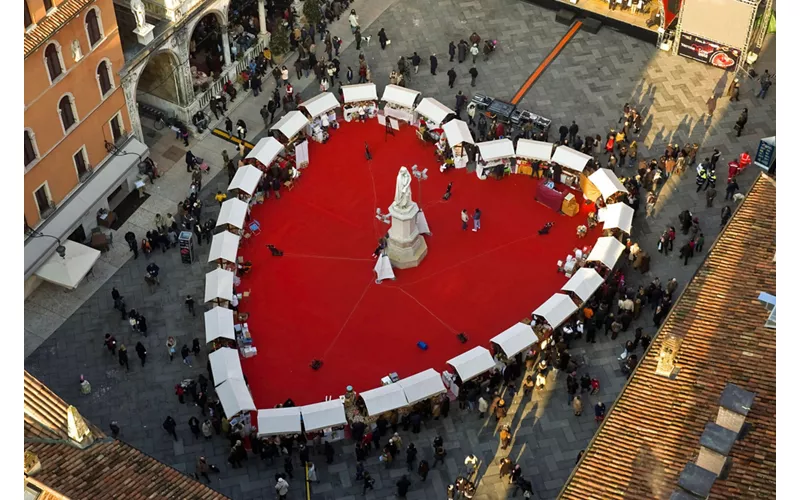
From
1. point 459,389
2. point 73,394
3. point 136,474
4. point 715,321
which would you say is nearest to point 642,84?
point 459,389

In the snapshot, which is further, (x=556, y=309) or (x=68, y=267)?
(x=68, y=267)

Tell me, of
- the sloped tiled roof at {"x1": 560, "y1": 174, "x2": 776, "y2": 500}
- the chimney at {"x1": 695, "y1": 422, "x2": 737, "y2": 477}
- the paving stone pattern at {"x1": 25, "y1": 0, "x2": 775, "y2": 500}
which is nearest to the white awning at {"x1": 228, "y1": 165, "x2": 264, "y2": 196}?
the paving stone pattern at {"x1": 25, "y1": 0, "x2": 775, "y2": 500}

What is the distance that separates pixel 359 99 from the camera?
68125 millimetres

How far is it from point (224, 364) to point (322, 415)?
510 centimetres

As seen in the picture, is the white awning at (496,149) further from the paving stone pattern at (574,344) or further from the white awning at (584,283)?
the white awning at (584,283)

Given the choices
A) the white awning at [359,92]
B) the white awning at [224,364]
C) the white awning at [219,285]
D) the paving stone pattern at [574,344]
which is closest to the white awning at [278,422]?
the paving stone pattern at [574,344]

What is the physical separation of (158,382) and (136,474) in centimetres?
1657

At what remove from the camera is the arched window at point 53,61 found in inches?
2227

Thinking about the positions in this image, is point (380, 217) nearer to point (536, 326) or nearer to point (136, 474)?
point (536, 326)

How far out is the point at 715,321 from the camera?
44.7 meters

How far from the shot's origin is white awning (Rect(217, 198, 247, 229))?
201 feet

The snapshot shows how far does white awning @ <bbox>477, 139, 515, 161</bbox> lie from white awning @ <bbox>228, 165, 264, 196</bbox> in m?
11.5

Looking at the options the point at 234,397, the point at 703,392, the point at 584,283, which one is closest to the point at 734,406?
the point at 703,392

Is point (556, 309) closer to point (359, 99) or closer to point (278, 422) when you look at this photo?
point (278, 422)
